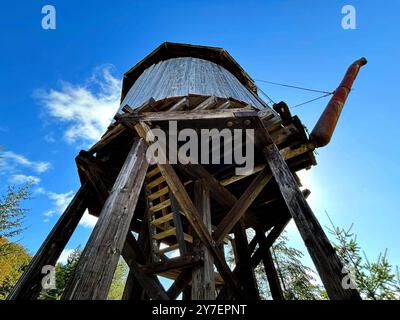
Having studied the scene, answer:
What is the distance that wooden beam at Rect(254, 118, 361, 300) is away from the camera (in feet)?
6.91

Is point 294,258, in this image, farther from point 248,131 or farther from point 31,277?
point 31,277

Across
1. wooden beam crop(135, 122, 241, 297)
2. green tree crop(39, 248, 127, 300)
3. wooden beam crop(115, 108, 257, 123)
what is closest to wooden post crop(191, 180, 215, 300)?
wooden beam crop(135, 122, 241, 297)

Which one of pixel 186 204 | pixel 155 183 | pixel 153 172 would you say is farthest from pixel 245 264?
pixel 153 172

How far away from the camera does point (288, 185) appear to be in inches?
119

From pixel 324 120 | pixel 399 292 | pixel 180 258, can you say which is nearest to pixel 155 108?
pixel 180 258

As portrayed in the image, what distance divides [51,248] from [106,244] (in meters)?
1.96

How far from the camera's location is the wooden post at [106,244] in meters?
1.64

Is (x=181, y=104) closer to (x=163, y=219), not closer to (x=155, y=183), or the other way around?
(x=155, y=183)

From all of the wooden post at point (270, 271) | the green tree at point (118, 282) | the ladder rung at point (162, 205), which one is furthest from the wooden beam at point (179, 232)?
the green tree at point (118, 282)

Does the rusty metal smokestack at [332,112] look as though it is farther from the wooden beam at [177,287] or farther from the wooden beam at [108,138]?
the wooden beam at [108,138]

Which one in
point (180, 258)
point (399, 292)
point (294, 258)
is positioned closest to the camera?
point (180, 258)

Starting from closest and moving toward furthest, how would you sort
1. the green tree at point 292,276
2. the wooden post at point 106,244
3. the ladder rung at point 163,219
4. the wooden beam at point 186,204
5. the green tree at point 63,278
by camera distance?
1. the wooden post at point 106,244
2. the wooden beam at point 186,204
3. the ladder rung at point 163,219
4. the green tree at point 292,276
5. the green tree at point 63,278

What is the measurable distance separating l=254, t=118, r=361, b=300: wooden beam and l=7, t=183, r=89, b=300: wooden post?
3061mm
